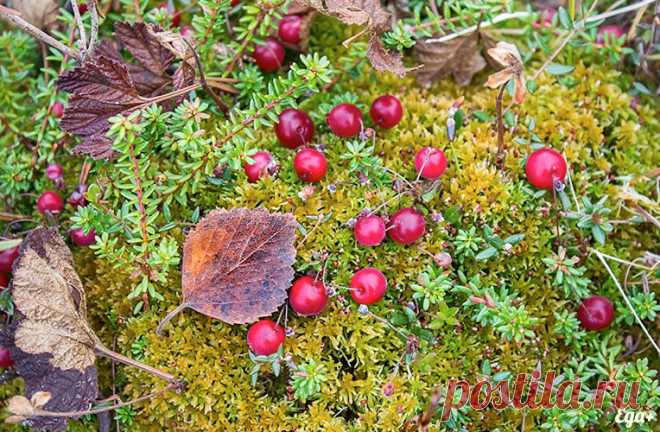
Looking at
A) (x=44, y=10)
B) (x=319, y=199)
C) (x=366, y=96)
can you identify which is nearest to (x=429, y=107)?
(x=366, y=96)

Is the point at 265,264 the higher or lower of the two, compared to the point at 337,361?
higher

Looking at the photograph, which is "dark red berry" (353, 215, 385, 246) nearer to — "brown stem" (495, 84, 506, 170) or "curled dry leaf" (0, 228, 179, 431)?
"brown stem" (495, 84, 506, 170)

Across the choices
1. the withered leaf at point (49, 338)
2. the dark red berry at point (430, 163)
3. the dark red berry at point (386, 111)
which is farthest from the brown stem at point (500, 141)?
the withered leaf at point (49, 338)

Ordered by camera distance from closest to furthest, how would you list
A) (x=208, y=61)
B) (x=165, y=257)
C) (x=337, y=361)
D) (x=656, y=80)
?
(x=165, y=257) → (x=337, y=361) → (x=208, y=61) → (x=656, y=80)

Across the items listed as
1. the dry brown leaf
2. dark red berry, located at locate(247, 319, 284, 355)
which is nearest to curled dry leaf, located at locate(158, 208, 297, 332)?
dark red berry, located at locate(247, 319, 284, 355)

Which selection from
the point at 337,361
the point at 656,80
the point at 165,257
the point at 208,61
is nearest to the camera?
the point at 165,257

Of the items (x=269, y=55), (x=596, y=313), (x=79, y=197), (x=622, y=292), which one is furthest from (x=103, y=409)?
(x=622, y=292)

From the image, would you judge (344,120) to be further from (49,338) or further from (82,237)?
(49,338)

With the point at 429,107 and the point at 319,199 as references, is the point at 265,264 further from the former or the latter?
the point at 429,107
